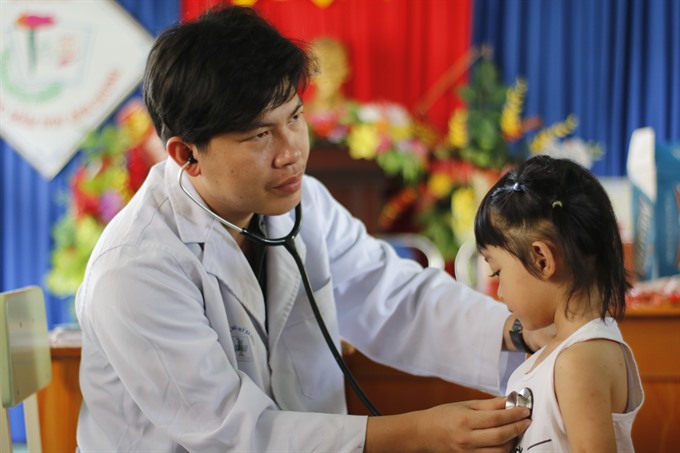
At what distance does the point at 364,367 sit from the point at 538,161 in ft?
2.20

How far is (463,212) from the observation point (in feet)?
11.9

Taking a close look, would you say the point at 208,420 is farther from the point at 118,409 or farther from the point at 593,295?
the point at 593,295

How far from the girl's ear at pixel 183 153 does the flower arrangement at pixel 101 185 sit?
6.82 ft

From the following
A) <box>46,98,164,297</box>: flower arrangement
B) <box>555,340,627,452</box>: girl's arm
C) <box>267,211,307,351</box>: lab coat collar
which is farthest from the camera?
<box>46,98,164,297</box>: flower arrangement

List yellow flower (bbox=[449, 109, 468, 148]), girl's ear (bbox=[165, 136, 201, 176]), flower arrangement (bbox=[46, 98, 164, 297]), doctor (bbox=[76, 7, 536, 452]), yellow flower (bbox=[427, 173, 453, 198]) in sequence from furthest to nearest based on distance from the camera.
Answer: yellow flower (bbox=[449, 109, 468, 148]) < yellow flower (bbox=[427, 173, 453, 198]) < flower arrangement (bbox=[46, 98, 164, 297]) < girl's ear (bbox=[165, 136, 201, 176]) < doctor (bbox=[76, 7, 536, 452])

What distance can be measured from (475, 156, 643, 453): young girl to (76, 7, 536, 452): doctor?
3.4 inches

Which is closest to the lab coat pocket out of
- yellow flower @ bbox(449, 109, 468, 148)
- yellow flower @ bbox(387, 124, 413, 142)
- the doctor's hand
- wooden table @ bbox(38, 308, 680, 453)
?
wooden table @ bbox(38, 308, 680, 453)

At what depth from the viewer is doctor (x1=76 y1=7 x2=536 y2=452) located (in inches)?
49.7

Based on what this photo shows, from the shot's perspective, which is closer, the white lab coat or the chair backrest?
the white lab coat

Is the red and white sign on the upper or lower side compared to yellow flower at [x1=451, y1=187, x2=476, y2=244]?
upper

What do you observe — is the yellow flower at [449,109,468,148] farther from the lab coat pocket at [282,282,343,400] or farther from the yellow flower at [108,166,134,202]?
the lab coat pocket at [282,282,343,400]

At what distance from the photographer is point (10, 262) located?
14.5ft

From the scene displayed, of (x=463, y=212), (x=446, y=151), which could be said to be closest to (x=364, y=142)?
(x=446, y=151)

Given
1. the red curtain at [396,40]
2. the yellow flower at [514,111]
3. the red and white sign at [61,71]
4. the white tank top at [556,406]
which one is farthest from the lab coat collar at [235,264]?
the red and white sign at [61,71]
